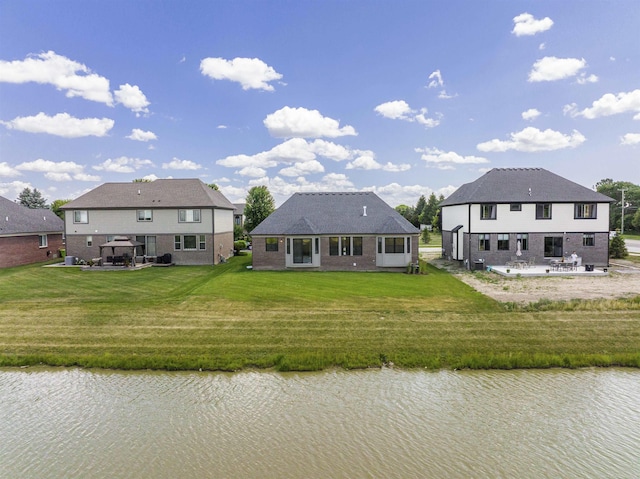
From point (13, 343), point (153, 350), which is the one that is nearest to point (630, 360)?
point (153, 350)

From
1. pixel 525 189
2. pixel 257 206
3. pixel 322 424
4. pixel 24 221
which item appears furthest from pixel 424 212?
pixel 322 424

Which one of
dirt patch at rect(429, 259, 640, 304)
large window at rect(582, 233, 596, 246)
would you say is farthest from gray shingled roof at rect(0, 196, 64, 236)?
large window at rect(582, 233, 596, 246)

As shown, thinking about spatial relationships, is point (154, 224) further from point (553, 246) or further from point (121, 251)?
point (553, 246)

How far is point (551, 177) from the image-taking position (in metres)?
28.6

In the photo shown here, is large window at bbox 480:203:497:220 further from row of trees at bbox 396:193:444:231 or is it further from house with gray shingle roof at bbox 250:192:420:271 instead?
row of trees at bbox 396:193:444:231

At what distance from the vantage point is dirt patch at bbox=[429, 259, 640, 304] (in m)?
17.8

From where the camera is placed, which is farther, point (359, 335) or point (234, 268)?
point (234, 268)

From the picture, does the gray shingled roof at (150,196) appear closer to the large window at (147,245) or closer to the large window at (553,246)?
the large window at (147,245)

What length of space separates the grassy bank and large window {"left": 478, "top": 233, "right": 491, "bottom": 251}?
7.73 m

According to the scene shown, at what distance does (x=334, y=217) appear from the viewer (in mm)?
27750

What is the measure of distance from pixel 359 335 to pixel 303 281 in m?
9.08

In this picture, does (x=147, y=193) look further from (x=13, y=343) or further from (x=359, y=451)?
(x=359, y=451)

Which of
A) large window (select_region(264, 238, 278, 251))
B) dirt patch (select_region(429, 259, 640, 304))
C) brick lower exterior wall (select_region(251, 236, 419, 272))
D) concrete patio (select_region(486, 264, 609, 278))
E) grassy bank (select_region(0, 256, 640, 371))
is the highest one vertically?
large window (select_region(264, 238, 278, 251))

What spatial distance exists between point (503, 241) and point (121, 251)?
92.2 feet
